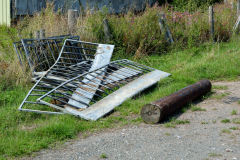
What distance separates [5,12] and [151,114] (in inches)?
385

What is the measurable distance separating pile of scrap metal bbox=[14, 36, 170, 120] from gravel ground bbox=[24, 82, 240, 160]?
2.57ft

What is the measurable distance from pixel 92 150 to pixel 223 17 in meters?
8.61

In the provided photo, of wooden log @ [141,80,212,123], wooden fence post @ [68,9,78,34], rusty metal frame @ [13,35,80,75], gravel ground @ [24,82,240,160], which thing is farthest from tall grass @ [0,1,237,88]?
gravel ground @ [24,82,240,160]

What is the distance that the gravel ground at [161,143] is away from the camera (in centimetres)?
334

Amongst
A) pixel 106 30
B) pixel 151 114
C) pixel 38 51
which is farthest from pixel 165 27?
pixel 151 114

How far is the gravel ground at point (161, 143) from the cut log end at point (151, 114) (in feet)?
0.31

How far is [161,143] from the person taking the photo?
145 inches

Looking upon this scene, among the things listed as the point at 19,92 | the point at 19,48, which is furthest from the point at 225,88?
the point at 19,48

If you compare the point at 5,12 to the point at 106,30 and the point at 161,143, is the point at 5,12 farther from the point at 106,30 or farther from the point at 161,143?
the point at 161,143

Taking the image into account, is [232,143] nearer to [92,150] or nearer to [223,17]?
[92,150]

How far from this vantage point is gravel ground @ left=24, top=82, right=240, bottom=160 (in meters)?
3.34

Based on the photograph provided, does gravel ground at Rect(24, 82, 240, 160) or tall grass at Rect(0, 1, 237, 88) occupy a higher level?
tall grass at Rect(0, 1, 237, 88)

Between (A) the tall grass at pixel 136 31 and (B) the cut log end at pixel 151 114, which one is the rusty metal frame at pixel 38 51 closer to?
(A) the tall grass at pixel 136 31

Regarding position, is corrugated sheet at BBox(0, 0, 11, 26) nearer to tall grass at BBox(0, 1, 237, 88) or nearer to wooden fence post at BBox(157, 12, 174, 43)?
tall grass at BBox(0, 1, 237, 88)
